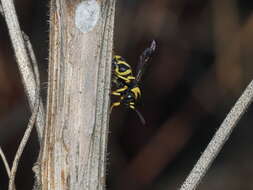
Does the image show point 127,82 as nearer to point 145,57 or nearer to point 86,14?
point 145,57

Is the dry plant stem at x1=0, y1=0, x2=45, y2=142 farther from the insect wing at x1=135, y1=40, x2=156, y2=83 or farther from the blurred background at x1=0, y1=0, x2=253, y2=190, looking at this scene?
the blurred background at x1=0, y1=0, x2=253, y2=190

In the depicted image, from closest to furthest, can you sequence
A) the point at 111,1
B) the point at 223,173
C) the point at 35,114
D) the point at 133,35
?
1. the point at 111,1
2. the point at 35,114
3. the point at 133,35
4. the point at 223,173

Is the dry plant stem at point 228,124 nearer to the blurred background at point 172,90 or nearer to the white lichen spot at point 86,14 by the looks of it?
the white lichen spot at point 86,14

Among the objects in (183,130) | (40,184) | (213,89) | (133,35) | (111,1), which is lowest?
(183,130)

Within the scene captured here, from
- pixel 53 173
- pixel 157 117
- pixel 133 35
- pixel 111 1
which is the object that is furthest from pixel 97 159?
pixel 157 117

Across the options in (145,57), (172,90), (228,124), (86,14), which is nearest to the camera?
(86,14)

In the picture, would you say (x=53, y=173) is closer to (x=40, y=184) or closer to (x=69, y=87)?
(x=40, y=184)

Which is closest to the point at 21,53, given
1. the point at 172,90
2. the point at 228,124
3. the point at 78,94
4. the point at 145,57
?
the point at 78,94
